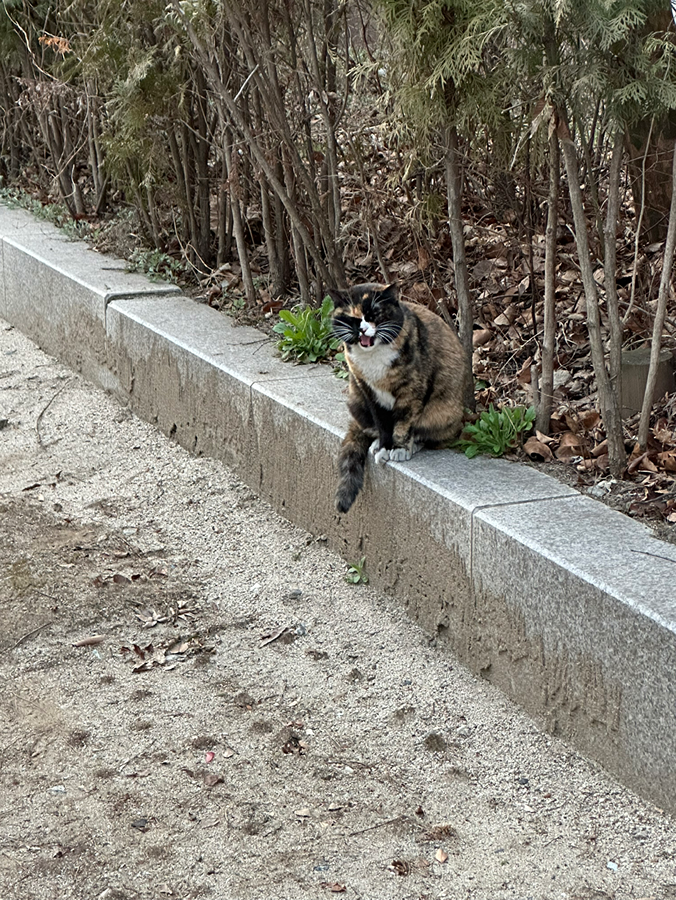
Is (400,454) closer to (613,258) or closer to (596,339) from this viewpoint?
(596,339)

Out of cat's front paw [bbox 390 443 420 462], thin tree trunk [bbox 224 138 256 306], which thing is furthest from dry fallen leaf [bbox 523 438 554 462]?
thin tree trunk [bbox 224 138 256 306]

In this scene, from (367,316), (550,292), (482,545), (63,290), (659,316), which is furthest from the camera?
(63,290)

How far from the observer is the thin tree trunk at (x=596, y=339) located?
3.60m

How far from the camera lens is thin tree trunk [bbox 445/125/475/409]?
4156mm

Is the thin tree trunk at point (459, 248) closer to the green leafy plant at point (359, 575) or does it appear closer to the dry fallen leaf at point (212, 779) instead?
the green leafy plant at point (359, 575)

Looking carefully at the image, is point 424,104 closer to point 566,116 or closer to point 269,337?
point 566,116

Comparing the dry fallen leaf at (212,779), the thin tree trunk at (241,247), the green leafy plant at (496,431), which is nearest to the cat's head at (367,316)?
the green leafy plant at (496,431)

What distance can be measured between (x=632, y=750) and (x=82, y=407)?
3.98 metres

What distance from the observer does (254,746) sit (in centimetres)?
324

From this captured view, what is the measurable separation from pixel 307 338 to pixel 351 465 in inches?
50.5

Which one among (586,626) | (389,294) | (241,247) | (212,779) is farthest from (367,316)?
(241,247)

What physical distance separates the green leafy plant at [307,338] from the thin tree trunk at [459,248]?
0.86 m

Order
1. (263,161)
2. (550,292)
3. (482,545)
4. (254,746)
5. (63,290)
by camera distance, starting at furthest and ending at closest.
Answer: (63,290) < (263,161) < (550,292) < (482,545) < (254,746)

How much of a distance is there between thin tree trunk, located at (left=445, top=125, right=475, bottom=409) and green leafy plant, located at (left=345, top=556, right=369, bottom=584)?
72 cm
